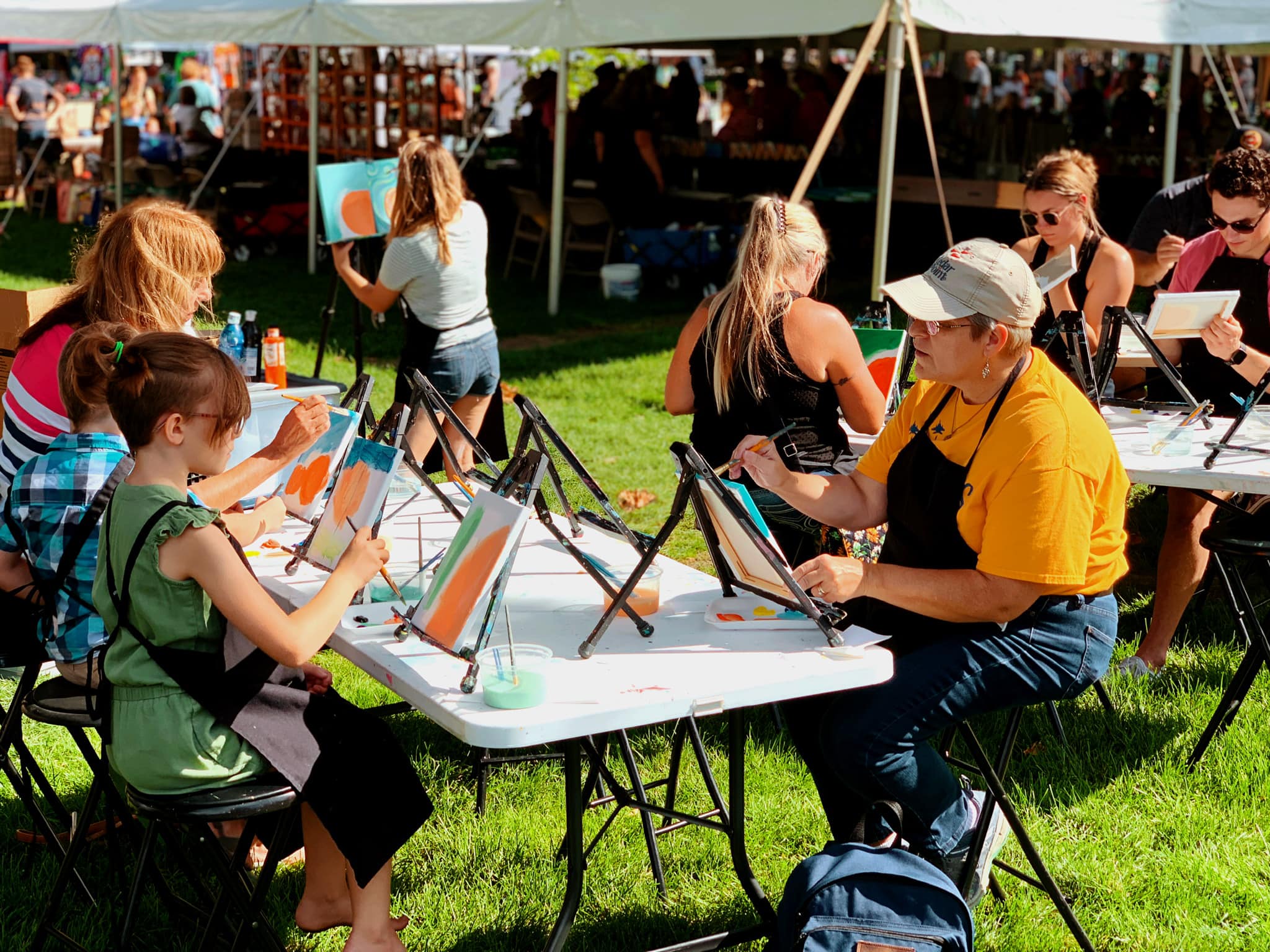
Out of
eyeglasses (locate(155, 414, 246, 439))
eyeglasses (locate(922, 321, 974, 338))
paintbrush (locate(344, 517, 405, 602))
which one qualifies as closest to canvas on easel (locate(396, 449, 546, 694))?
paintbrush (locate(344, 517, 405, 602))

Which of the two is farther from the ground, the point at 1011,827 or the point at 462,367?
the point at 462,367

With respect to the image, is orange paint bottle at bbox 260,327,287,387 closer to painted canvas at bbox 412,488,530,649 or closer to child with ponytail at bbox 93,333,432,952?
child with ponytail at bbox 93,333,432,952

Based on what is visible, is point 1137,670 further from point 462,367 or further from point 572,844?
point 462,367

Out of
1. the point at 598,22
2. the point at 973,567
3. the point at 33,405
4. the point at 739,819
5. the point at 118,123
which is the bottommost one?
the point at 739,819

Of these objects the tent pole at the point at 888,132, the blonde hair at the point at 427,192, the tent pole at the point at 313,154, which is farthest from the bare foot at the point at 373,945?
the tent pole at the point at 313,154

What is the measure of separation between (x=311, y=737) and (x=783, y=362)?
5.98 feet

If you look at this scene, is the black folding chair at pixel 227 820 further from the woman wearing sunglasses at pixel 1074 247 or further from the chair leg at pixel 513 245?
the chair leg at pixel 513 245

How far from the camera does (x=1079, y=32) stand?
25.8ft

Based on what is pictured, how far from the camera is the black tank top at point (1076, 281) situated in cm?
487

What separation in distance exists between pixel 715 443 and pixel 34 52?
24118 mm

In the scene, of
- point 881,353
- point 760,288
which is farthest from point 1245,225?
point 760,288

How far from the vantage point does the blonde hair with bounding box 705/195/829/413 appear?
3764mm

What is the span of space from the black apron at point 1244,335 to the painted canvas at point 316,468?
284 cm

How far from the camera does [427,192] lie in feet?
17.2
